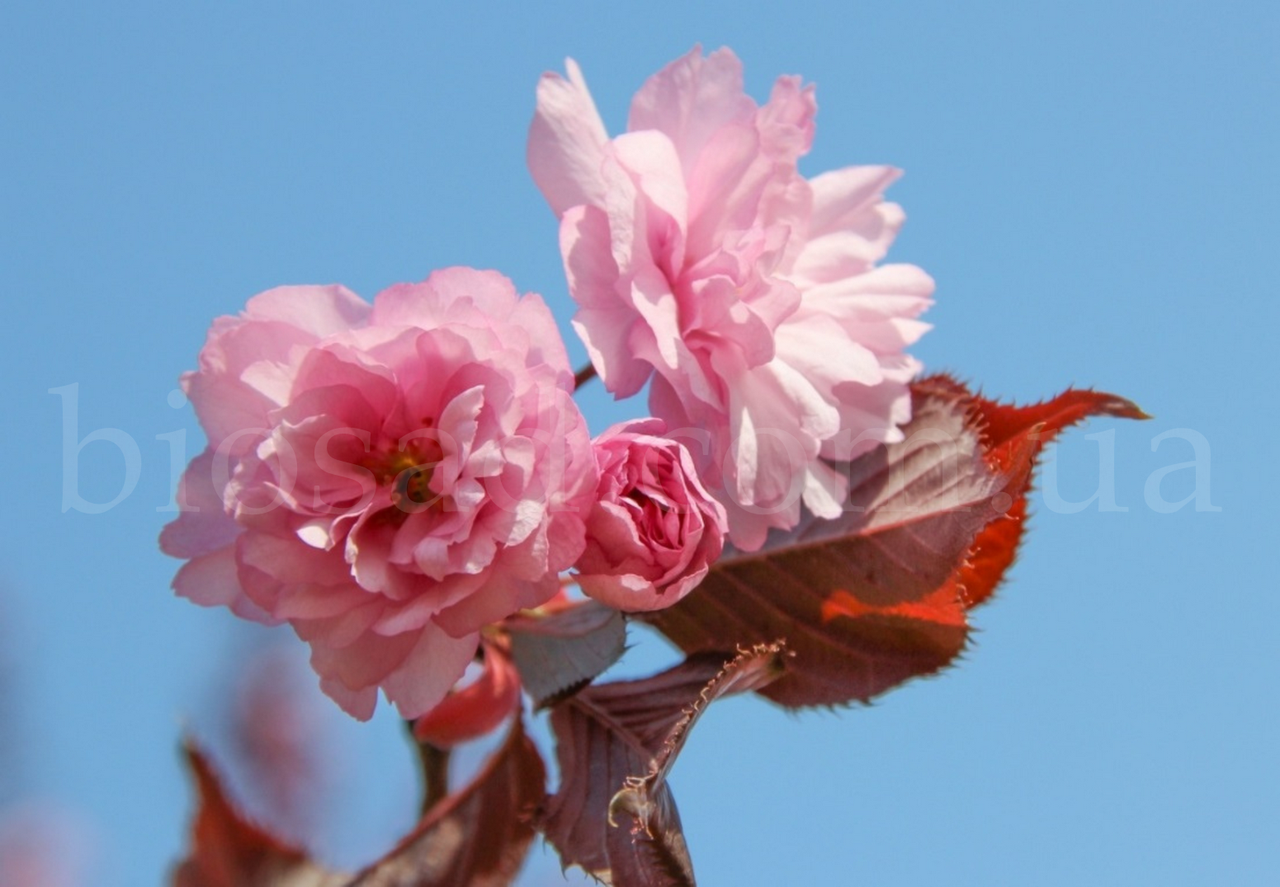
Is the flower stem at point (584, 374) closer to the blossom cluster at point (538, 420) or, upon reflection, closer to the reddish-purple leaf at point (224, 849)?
the blossom cluster at point (538, 420)

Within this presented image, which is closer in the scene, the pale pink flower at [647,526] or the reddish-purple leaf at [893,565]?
the pale pink flower at [647,526]

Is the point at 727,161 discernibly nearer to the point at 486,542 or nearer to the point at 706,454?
the point at 706,454

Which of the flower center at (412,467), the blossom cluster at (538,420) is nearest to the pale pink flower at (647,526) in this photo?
the blossom cluster at (538,420)

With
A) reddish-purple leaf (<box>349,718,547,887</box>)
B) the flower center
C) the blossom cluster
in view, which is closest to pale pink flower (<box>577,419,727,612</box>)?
the blossom cluster

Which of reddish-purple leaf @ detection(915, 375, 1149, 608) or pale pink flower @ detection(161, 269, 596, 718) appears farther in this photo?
reddish-purple leaf @ detection(915, 375, 1149, 608)

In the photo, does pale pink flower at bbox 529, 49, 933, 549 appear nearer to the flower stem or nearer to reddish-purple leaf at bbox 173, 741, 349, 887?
the flower stem

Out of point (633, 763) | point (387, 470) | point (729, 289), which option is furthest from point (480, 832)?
point (729, 289)
